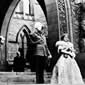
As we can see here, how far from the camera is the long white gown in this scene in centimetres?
964

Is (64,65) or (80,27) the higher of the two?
(80,27)

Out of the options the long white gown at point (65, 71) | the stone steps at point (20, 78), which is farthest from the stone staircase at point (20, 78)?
the long white gown at point (65, 71)

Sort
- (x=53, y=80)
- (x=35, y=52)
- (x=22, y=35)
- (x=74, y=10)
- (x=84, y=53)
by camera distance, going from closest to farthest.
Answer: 1. (x=53, y=80)
2. (x=35, y=52)
3. (x=84, y=53)
4. (x=74, y=10)
5. (x=22, y=35)

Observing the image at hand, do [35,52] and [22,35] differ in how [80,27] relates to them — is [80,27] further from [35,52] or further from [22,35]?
[22,35]

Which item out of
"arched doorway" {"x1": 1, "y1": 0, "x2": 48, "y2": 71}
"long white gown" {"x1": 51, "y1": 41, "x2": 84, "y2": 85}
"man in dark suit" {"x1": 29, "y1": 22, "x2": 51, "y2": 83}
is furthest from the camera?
"arched doorway" {"x1": 1, "y1": 0, "x2": 48, "y2": 71}

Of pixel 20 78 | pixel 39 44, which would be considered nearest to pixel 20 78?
pixel 20 78

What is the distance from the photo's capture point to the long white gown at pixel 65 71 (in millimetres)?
9645

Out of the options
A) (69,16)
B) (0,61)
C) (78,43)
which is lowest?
(0,61)

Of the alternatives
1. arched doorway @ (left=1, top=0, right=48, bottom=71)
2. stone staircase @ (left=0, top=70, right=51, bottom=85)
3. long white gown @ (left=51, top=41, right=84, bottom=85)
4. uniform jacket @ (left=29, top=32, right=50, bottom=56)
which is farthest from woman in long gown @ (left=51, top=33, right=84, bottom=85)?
arched doorway @ (left=1, top=0, right=48, bottom=71)

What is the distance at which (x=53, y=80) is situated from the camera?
31.9 ft

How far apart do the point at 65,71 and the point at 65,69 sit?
6 cm

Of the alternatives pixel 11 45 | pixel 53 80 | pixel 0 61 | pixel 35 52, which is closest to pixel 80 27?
pixel 35 52

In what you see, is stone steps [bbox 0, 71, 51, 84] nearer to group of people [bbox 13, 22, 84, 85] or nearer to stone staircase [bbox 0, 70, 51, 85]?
stone staircase [bbox 0, 70, 51, 85]

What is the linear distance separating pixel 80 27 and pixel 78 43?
2.21 ft
